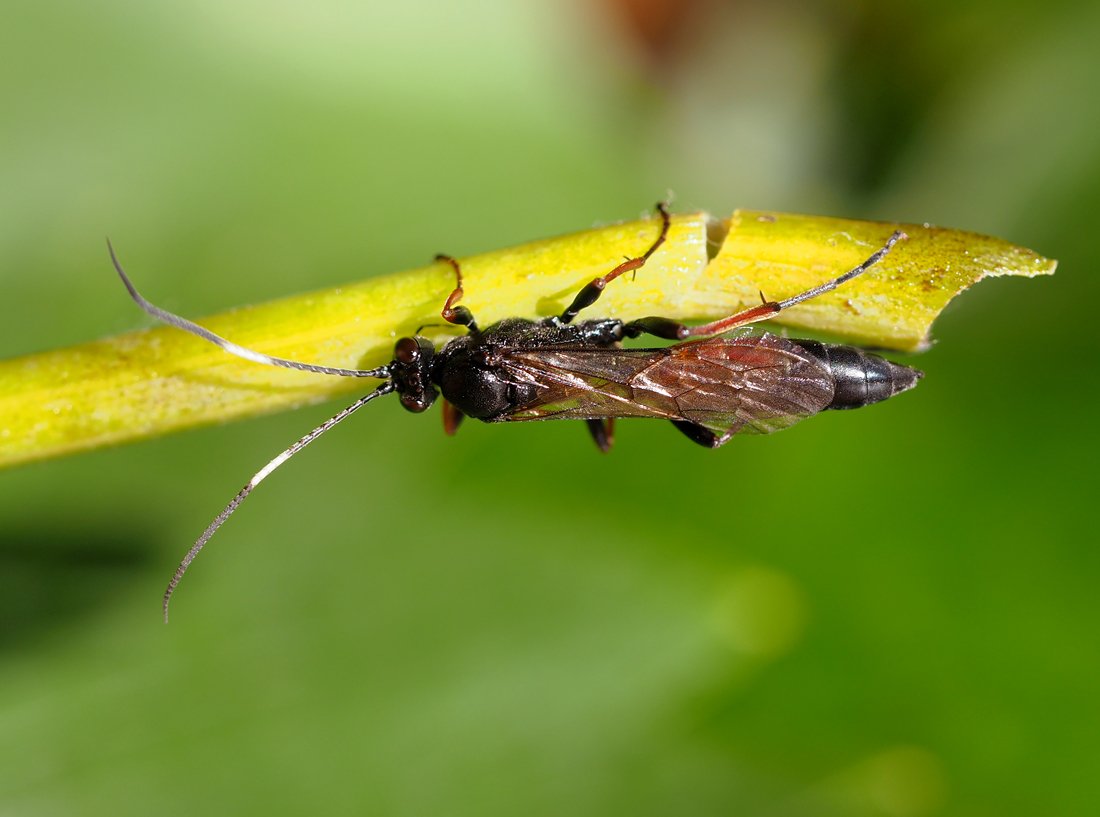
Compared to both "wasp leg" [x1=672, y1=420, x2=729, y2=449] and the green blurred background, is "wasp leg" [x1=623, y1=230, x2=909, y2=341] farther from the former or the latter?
the green blurred background

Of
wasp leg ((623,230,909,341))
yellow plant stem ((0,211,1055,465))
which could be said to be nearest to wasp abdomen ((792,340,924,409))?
wasp leg ((623,230,909,341))

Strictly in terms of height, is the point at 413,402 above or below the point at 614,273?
above

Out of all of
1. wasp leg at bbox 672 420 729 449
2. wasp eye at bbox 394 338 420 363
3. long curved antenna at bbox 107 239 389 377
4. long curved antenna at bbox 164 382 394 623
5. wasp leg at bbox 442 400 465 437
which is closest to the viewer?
long curved antenna at bbox 107 239 389 377

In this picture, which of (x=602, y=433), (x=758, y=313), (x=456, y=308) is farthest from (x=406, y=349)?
(x=602, y=433)

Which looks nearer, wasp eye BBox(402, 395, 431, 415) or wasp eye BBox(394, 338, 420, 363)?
→ wasp eye BBox(394, 338, 420, 363)

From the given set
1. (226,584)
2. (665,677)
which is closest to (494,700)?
(665,677)

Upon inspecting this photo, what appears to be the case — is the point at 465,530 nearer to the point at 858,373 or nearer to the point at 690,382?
the point at 690,382
